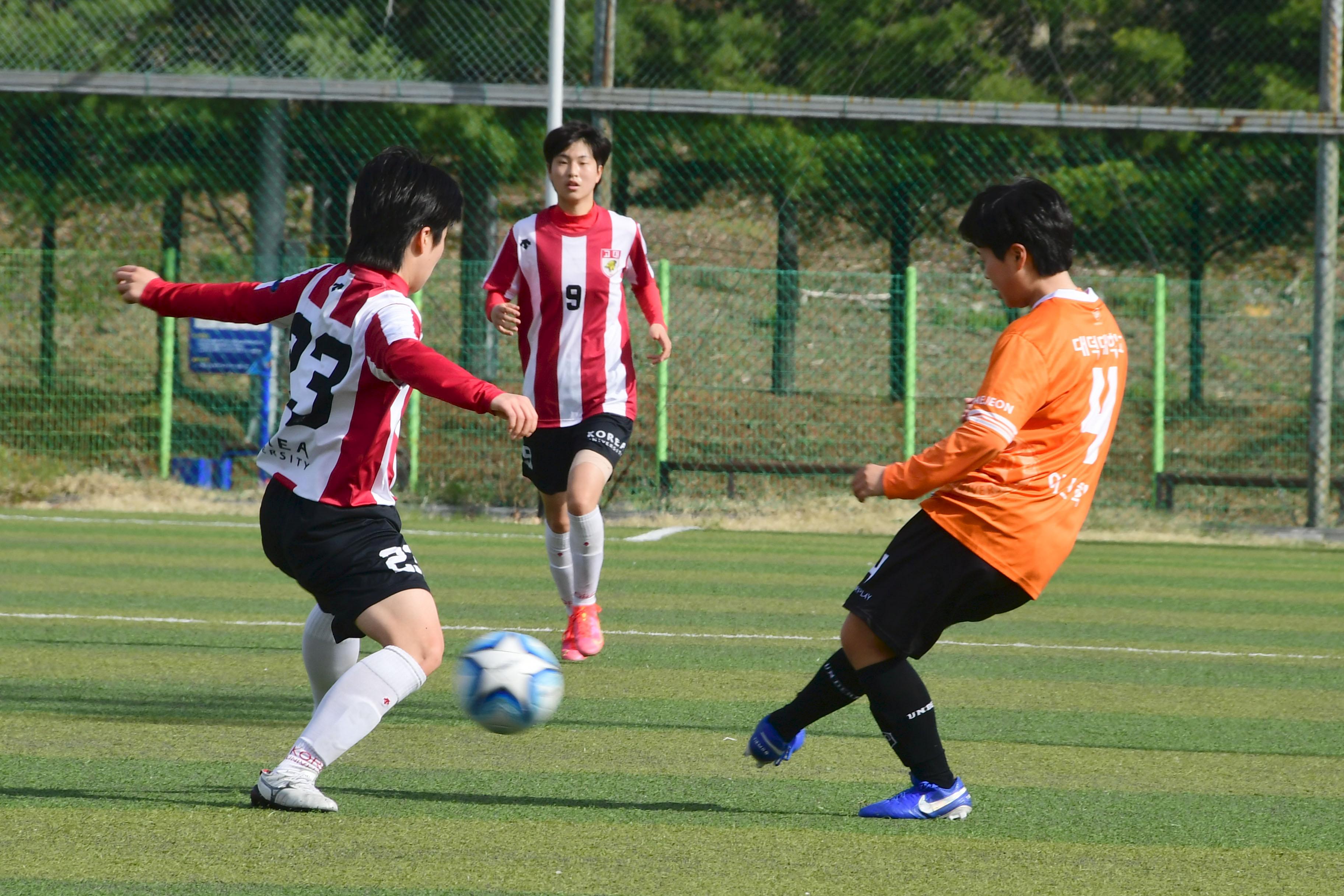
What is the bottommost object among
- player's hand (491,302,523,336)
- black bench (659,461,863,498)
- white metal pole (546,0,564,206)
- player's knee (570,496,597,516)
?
player's knee (570,496,597,516)

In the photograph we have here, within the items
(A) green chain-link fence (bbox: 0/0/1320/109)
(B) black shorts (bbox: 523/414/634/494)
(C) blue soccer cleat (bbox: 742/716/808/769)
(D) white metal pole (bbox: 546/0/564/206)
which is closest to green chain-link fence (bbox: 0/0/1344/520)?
(A) green chain-link fence (bbox: 0/0/1320/109)

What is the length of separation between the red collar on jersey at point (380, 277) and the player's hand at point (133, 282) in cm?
60

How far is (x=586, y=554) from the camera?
6.74m

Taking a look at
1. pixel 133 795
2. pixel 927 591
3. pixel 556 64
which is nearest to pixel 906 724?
pixel 927 591

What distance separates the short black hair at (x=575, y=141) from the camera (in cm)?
662

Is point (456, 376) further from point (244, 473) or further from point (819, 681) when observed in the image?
point (244, 473)

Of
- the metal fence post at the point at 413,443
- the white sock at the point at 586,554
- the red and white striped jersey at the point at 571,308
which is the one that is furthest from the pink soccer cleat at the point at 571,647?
the metal fence post at the point at 413,443

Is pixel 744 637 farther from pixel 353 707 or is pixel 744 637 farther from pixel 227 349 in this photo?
pixel 227 349

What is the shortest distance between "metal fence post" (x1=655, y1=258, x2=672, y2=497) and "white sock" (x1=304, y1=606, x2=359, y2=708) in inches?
368

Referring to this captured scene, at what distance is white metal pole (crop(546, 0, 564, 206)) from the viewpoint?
1265 cm

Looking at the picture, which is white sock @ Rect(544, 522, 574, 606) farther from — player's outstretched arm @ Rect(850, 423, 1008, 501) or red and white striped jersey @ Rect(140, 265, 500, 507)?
player's outstretched arm @ Rect(850, 423, 1008, 501)

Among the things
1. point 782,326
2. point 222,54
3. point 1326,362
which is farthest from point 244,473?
point 1326,362

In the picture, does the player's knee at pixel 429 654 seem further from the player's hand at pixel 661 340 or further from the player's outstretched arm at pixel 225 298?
the player's hand at pixel 661 340

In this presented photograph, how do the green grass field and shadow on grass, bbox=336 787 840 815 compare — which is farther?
shadow on grass, bbox=336 787 840 815
